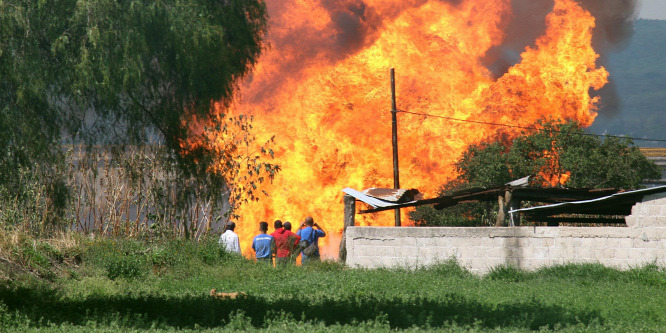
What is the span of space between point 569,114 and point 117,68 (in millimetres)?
28794

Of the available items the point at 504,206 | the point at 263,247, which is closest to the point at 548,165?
the point at 504,206

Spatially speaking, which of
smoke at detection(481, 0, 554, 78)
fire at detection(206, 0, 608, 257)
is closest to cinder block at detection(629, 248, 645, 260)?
fire at detection(206, 0, 608, 257)

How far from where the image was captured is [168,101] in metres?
13.6

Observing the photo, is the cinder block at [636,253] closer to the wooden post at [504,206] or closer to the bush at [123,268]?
the wooden post at [504,206]

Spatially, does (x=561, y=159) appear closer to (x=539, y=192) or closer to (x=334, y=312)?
(x=539, y=192)

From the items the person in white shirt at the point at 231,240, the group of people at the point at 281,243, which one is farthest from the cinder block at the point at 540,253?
the person in white shirt at the point at 231,240

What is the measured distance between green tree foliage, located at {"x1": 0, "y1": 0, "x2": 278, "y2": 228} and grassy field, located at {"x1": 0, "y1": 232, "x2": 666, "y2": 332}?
92.8 inches

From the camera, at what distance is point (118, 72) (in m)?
12.3

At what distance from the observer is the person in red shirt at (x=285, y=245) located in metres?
19.7

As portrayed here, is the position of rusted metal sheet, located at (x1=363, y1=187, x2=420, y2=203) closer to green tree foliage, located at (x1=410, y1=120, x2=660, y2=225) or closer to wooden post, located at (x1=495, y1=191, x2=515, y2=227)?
wooden post, located at (x1=495, y1=191, x2=515, y2=227)

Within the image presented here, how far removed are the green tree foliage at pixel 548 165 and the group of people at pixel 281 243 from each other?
50.6ft

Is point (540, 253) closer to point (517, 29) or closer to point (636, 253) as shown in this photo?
point (636, 253)

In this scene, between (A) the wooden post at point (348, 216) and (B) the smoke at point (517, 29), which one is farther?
(B) the smoke at point (517, 29)

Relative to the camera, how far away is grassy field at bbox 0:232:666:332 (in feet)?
35.9
